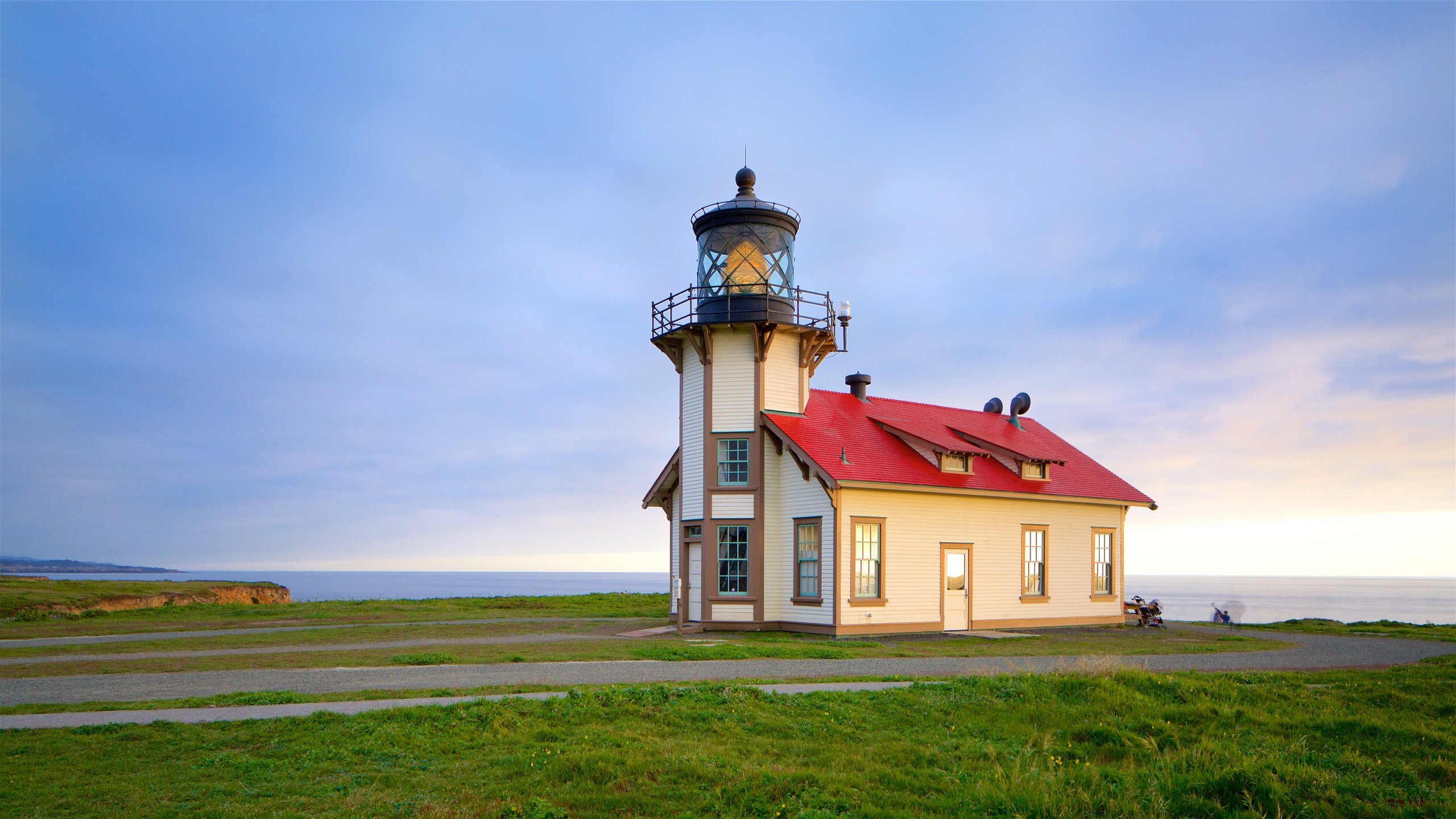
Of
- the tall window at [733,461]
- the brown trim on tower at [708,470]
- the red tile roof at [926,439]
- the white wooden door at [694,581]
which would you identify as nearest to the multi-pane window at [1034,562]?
the red tile roof at [926,439]

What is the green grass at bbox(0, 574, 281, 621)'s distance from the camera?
2862 cm

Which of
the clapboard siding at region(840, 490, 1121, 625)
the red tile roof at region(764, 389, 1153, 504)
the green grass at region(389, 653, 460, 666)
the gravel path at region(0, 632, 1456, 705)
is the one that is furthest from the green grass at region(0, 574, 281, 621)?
the clapboard siding at region(840, 490, 1121, 625)

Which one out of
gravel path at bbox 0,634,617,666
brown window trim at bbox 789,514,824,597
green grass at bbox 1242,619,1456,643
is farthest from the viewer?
green grass at bbox 1242,619,1456,643

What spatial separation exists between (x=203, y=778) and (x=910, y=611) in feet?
59.3

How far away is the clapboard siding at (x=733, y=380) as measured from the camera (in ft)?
78.9

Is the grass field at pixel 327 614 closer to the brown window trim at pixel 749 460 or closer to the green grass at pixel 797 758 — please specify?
the brown window trim at pixel 749 460

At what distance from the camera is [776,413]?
24.3m

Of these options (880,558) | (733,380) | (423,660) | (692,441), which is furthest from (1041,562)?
(423,660)

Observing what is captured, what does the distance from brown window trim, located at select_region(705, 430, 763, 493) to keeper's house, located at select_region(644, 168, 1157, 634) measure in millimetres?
43

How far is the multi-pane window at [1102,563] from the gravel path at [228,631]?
42.0 feet

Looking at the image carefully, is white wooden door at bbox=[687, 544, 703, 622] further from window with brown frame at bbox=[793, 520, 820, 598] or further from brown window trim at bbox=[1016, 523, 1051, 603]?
brown window trim at bbox=[1016, 523, 1051, 603]

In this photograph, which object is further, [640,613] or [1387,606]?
[1387,606]

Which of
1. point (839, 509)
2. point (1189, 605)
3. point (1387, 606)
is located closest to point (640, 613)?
point (839, 509)

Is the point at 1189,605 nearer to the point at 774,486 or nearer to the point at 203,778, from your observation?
the point at 774,486
